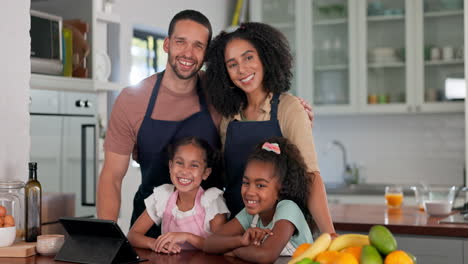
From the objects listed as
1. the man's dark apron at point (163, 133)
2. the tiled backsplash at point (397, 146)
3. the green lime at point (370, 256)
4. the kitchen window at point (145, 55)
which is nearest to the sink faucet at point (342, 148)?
the tiled backsplash at point (397, 146)

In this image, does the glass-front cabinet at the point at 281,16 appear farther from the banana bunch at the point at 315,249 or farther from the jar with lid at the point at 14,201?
the banana bunch at the point at 315,249

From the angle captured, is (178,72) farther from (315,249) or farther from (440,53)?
(440,53)

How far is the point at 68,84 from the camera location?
4105 millimetres

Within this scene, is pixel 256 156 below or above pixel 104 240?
above

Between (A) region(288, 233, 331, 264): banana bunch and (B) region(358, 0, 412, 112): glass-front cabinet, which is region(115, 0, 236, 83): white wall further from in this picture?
(A) region(288, 233, 331, 264): banana bunch

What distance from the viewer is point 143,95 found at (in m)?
2.69

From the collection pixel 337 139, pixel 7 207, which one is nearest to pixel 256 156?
pixel 7 207

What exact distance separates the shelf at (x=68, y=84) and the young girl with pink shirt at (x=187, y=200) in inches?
65.3

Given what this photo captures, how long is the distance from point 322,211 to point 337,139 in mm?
3960

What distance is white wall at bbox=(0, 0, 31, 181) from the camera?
8.19ft

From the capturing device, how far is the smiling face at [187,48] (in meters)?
2.58

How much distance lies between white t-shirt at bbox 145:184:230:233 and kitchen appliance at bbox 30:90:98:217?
5.27ft

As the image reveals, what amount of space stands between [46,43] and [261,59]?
→ 1.98 metres

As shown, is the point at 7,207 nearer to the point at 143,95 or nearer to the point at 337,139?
the point at 143,95
